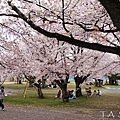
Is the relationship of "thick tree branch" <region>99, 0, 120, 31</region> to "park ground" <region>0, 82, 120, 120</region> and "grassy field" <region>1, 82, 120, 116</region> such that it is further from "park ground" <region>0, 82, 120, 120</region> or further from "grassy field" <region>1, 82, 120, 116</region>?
"grassy field" <region>1, 82, 120, 116</region>

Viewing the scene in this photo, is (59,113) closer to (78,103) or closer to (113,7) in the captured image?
(78,103)

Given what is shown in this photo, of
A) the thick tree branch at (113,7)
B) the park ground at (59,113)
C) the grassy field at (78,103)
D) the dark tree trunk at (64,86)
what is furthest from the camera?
the dark tree trunk at (64,86)

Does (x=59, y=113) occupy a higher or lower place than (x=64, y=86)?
lower

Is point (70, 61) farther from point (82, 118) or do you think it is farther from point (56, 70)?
point (82, 118)

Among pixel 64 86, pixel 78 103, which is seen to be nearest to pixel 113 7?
pixel 64 86

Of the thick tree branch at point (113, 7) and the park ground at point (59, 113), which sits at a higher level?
the thick tree branch at point (113, 7)

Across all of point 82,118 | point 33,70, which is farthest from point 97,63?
point 82,118

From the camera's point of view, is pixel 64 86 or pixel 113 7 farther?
pixel 64 86

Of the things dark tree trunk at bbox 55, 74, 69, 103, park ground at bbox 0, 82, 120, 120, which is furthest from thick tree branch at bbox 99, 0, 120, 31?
dark tree trunk at bbox 55, 74, 69, 103

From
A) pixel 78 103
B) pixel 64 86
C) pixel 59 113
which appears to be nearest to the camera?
pixel 59 113

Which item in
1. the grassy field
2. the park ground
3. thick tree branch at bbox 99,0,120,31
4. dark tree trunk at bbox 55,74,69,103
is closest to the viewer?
thick tree branch at bbox 99,0,120,31

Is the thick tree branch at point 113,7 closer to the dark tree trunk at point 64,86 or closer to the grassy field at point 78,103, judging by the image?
the grassy field at point 78,103

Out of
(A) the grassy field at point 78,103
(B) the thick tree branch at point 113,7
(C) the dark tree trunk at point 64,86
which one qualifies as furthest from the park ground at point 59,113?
(B) the thick tree branch at point 113,7

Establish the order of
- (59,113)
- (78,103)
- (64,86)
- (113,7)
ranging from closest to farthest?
1. (113,7)
2. (59,113)
3. (64,86)
4. (78,103)
